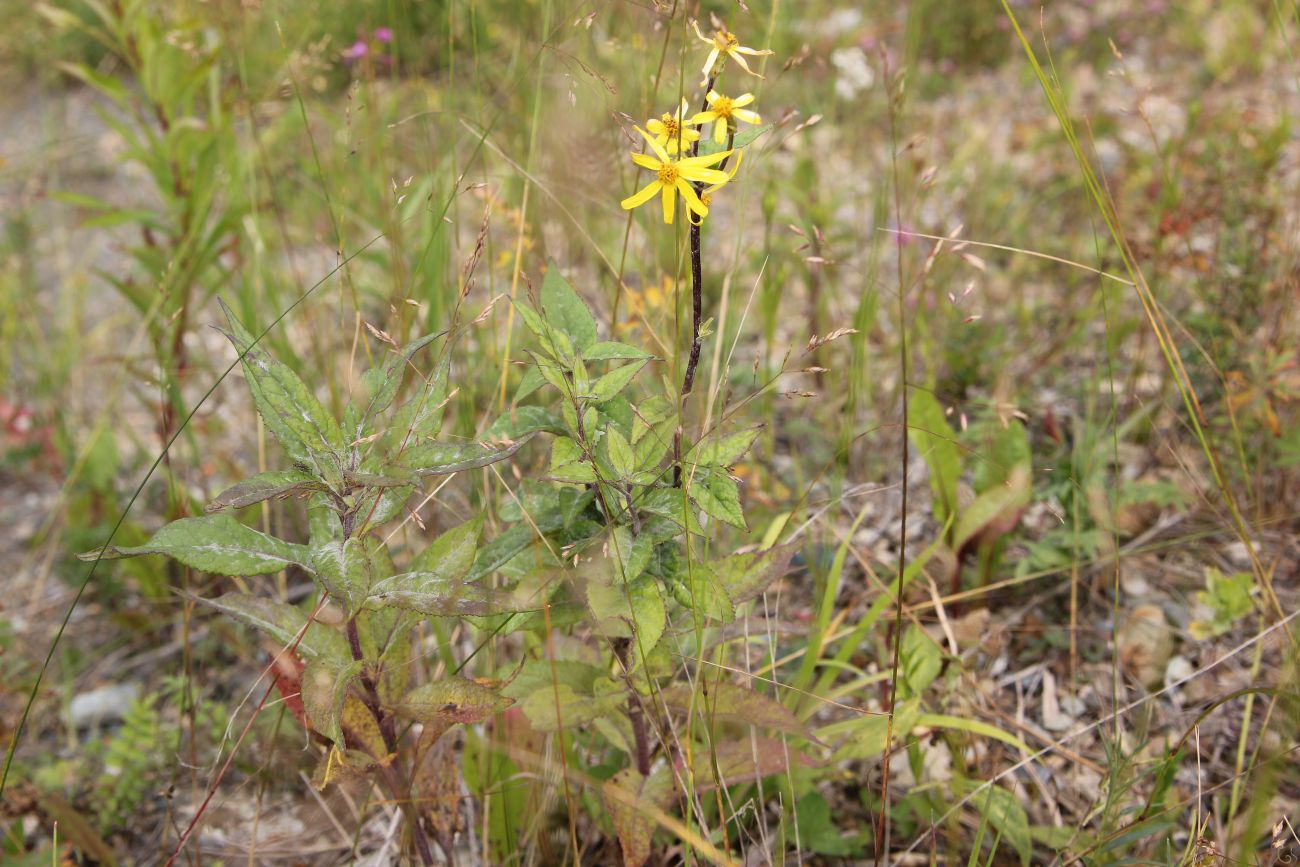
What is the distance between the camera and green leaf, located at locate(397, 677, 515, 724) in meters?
1.04

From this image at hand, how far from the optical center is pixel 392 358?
105cm

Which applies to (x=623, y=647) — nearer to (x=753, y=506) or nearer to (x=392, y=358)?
(x=392, y=358)

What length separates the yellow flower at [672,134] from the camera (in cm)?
97

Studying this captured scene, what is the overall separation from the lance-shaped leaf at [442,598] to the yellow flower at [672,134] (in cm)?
49

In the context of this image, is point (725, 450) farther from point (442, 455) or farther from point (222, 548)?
point (222, 548)

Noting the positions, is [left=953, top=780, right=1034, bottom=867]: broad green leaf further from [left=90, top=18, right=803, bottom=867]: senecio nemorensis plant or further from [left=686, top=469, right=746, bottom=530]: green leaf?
[left=686, top=469, right=746, bottom=530]: green leaf

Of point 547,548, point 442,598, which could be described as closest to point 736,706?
point 547,548

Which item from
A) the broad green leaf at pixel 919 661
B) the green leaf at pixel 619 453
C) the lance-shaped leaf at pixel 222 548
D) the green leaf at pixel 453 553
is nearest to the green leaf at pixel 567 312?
the green leaf at pixel 619 453

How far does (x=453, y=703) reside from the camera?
1.06m

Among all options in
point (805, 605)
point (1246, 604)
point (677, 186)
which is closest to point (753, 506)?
point (805, 605)

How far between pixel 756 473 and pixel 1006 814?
2.68 feet

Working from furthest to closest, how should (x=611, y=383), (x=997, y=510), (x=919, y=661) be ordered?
(x=997, y=510) < (x=919, y=661) < (x=611, y=383)

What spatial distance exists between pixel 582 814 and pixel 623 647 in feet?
1.37

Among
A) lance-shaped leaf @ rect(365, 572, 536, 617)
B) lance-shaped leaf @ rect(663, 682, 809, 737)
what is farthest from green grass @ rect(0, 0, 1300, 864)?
lance-shaped leaf @ rect(365, 572, 536, 617)
